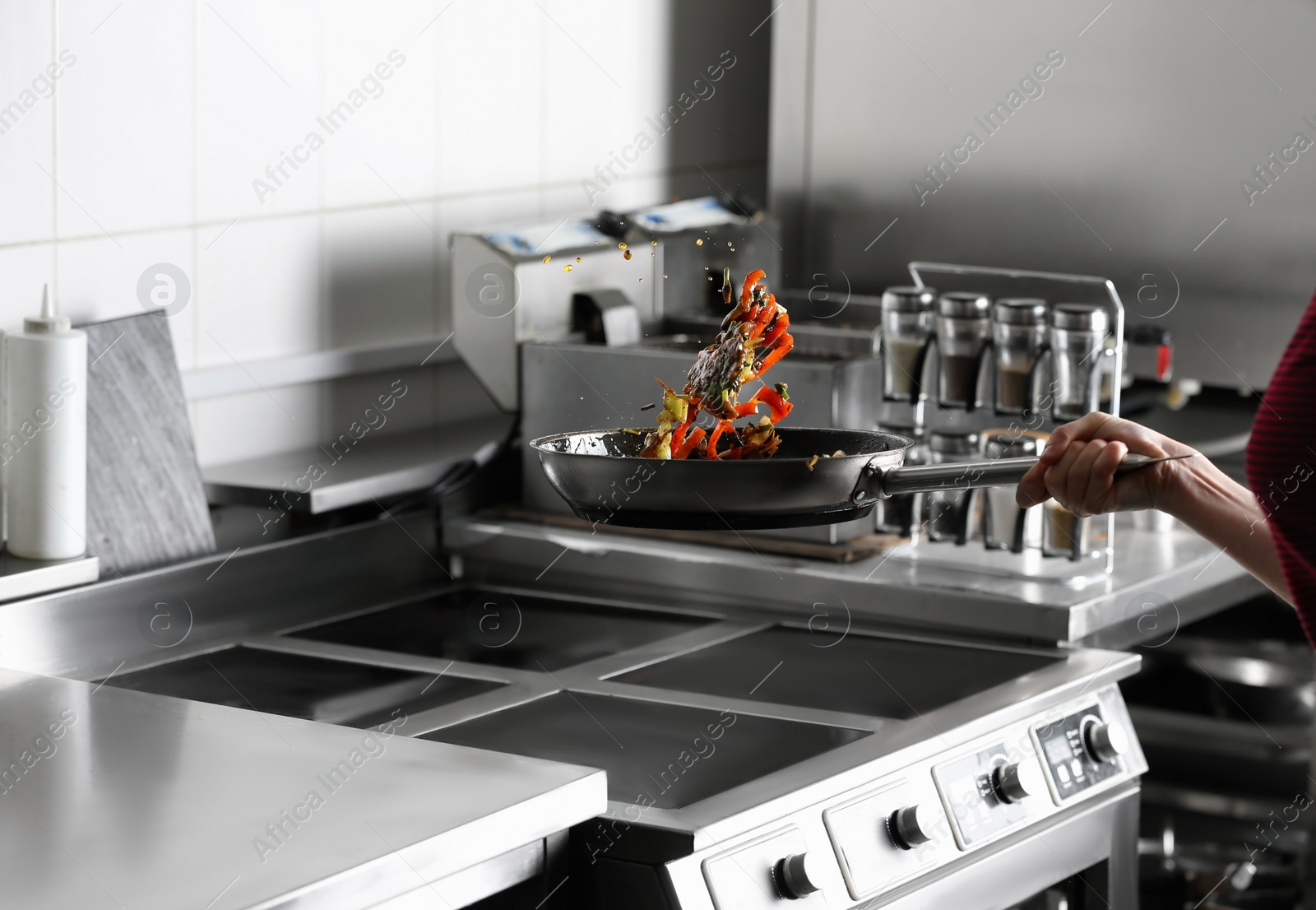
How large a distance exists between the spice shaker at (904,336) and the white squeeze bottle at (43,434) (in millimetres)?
815

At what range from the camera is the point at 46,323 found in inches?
57.3

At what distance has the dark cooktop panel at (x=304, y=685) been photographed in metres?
1.40

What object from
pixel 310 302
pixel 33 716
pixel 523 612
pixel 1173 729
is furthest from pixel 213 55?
pixel 1173 729

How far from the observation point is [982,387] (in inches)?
68.6

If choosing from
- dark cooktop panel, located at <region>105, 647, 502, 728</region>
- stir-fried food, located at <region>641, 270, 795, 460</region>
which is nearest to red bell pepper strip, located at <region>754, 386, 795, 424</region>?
stir-fried food, located at <region>641, 270, 795, 460</region>

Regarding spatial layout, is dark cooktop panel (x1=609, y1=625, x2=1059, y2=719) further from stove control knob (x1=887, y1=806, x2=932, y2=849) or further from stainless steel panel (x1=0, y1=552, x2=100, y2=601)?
stainless steel panel (x1=0, y1=552, x2=100, y2=601)

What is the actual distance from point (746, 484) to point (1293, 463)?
1.13 ft

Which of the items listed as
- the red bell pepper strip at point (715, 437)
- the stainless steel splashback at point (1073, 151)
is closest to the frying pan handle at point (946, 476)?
the red bell pepper strip at point (715, 437)

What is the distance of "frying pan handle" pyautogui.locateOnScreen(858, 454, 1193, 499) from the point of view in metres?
1.06

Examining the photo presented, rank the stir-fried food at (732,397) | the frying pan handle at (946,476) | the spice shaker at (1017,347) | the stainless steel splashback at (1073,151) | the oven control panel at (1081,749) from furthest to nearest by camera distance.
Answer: the stainless steel splashback at (1073,151) → the spice shaker at (1017,347) → the oven control panel at (1081,749) → the stir-fried food at (732,397) → the frying pan handle at (946,476)

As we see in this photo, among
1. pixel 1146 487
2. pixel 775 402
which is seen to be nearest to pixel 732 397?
pixel 775 402

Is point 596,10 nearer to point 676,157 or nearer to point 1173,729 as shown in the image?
point 676,157

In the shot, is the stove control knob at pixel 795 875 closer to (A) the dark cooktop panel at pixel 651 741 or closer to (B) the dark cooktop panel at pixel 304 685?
(A) the dark cooktop panel at pixel 651 741

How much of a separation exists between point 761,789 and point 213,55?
3.07ft
